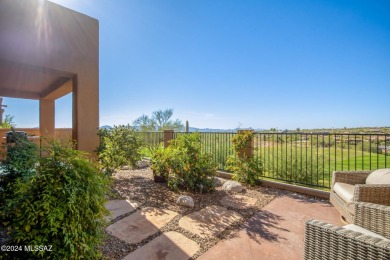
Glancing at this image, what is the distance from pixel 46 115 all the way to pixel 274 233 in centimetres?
855

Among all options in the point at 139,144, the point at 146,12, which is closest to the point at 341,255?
the point at 139,144

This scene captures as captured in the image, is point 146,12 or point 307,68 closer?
point 146,12

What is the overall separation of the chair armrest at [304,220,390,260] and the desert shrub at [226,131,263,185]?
2871 mm

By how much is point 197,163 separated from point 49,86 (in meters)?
5.31

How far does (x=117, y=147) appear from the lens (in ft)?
14.2

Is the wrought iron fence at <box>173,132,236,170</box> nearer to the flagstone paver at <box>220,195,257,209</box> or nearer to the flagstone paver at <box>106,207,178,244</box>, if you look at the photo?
the flagstone paver at <box>220,195,257,209</box>

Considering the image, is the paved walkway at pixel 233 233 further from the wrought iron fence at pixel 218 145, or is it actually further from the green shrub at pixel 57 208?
the wrought iron fence at pixel 218 145

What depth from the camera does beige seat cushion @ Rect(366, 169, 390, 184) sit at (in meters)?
2.54

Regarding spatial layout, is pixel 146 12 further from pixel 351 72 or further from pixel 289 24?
pixel 351 72

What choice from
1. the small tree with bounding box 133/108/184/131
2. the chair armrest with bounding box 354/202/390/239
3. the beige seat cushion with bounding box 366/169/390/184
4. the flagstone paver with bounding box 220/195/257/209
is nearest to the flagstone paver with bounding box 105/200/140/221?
the flagstone paver with bounding box 220/195/257/209

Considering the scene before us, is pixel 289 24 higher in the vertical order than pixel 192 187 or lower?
higher

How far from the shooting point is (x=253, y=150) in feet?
15.2

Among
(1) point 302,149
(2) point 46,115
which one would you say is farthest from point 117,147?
(2) point 46,115

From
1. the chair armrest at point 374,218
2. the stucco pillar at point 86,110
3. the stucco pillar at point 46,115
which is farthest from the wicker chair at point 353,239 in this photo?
the stucco pillar at point 46,115
